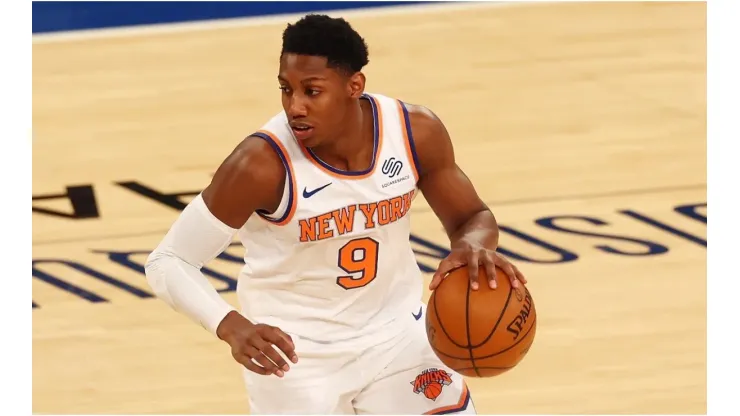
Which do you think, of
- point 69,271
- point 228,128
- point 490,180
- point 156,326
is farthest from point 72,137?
point 490,180

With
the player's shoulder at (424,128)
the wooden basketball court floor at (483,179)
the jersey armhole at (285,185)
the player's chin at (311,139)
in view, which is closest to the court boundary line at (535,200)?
the wooden basketball court floor at (483,179)

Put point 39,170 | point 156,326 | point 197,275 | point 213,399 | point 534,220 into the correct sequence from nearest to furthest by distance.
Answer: point 197,275
point 213,399
point 156,326
point 534,220
point 39,170

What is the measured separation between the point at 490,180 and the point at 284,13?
306cm

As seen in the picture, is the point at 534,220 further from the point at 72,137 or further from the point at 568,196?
the point at 72,137

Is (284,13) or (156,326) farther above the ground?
(284,13)

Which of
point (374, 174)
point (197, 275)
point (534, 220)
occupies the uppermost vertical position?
point (374, 174)

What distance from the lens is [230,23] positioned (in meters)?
9.84

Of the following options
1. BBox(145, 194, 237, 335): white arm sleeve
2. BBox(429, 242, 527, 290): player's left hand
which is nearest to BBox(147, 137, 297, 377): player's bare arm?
BBox(145, 194, 237, 335): white arm sleeve

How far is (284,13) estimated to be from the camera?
9.84 meters

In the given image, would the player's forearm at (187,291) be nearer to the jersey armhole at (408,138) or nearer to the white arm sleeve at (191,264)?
the white arm sleeve at (191,264)

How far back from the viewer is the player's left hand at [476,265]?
4.15 m

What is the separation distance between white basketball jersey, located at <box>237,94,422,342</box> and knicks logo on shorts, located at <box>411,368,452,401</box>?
210 mm

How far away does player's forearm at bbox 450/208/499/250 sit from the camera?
14.3 feet

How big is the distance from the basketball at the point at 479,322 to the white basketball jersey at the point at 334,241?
318mm
